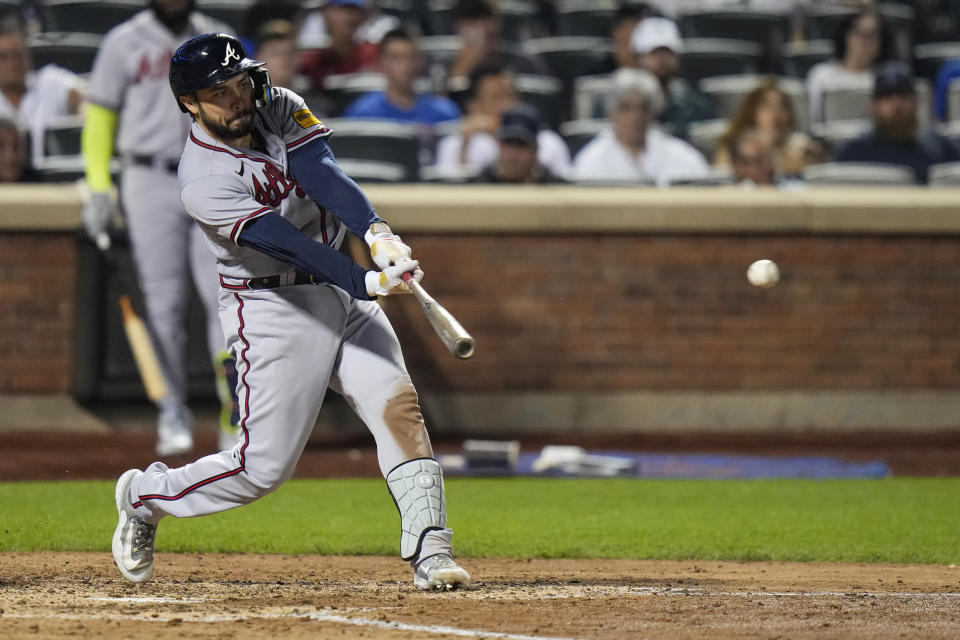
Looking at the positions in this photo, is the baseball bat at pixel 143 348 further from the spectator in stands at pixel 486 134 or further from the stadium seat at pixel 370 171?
the spectator in stands at pixel 486 134

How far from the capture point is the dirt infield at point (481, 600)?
4.15 m

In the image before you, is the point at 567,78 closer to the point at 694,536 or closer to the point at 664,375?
the point at 664,375

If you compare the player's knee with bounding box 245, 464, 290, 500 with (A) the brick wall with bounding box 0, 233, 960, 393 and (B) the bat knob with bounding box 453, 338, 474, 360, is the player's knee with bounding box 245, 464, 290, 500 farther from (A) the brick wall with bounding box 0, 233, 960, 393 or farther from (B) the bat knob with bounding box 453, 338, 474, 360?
(A) the brick wall with bounding box 0, 233, 960, 393

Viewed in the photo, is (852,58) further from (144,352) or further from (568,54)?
(144,352)

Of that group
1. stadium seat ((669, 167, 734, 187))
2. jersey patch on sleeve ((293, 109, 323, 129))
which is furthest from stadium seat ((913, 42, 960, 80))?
jersey patch on sleeve ((293, 109, 323, 129))

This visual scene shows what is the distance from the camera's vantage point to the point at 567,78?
39.9 ft

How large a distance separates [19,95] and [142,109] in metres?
2.53

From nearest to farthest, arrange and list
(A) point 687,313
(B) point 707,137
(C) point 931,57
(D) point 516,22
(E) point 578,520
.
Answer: (E) point 578,520 → (A) point 687,313 → (B) point 707,137 → (C) point 931,57 → (D) point 516,22

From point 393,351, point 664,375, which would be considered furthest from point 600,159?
point 393,351

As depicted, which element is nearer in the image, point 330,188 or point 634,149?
point 330,188

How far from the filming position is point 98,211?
27.6 ft

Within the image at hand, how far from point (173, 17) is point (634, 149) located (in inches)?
137

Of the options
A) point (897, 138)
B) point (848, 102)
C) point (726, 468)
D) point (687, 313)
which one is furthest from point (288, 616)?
point (848, 102)

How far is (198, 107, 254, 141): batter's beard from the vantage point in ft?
15.0
